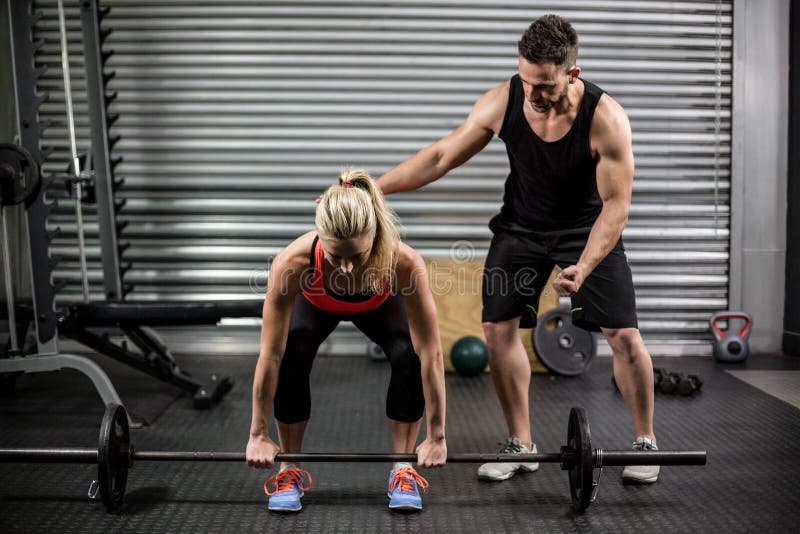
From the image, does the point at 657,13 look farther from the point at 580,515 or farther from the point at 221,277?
the point at 580,515

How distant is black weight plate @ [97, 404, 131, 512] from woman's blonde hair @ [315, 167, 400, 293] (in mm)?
787

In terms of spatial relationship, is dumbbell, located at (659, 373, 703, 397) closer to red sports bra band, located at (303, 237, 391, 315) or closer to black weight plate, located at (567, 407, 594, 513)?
black weight plate, located at (567, 407, 594, 513)

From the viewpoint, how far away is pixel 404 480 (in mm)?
2125

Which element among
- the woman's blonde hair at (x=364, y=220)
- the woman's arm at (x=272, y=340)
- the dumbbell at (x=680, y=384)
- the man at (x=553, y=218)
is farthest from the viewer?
the dumbbell at (x=680, y=384)

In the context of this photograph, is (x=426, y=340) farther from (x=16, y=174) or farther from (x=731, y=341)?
(x=731, y=341)

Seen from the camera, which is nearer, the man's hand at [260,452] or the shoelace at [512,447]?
the man's hand at [260,452]

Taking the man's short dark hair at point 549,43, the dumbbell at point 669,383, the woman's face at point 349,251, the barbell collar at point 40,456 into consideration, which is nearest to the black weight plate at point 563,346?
the dumbbell at point 669,383

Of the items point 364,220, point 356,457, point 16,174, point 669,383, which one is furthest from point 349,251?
point 669,383

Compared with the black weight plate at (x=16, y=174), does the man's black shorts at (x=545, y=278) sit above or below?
below

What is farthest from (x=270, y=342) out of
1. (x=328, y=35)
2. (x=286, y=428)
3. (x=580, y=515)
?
(x=328, y=35)

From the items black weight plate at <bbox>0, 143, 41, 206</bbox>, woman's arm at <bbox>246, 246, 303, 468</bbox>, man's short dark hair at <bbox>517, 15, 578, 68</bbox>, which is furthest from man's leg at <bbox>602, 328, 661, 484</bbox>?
black weight plate at <bbox>0, 143, 41, 206</bbox>

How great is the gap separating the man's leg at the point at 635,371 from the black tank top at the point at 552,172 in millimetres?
346

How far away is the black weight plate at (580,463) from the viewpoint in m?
1.99

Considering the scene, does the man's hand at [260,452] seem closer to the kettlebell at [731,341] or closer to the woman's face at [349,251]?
the woman's face at [349,251]
